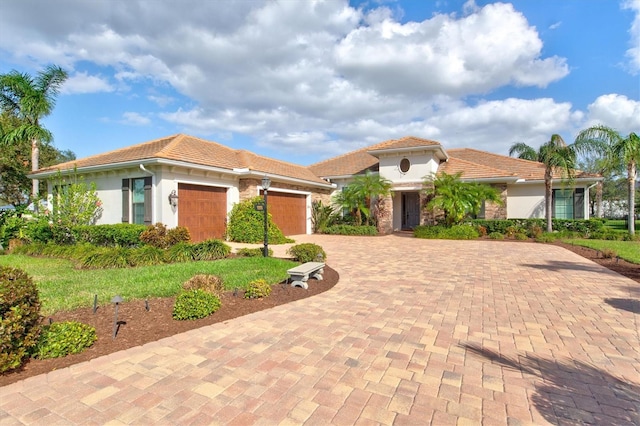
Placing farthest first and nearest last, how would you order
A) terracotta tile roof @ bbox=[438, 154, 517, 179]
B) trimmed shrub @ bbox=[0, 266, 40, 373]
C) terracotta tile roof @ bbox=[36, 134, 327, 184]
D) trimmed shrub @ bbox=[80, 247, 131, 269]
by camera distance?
terracotta tile roof @ bbox=[438, 154, 517, 179], terracotta tile roof @ bbox=[36, 134, 327, 184], trimmed shrub @ bbox=[80, 247, 131, 269], trimmed shrub @ bbox=[0, 266, 40, 373]

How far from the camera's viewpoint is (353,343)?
12.6ft

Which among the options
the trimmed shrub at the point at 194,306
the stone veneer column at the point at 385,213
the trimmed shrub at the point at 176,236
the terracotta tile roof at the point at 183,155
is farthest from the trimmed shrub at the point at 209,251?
the stone veneer column at the point at 385,213

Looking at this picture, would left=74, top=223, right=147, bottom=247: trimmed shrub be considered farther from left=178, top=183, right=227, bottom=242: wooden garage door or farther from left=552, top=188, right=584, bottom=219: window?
left=552, top=188, right=584, bottom=219: window

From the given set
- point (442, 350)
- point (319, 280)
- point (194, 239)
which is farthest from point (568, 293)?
point (194, 239)

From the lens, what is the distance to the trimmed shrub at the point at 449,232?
1670 cm

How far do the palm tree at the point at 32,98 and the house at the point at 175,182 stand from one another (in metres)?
1.54

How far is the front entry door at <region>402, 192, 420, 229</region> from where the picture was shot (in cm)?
2278

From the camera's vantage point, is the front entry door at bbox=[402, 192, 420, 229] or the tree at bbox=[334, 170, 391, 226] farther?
the front entry door at bbox=[402, 192, 420, 229]

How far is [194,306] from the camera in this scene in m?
4.62

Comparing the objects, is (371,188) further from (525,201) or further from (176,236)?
(176,236)

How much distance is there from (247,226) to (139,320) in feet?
32.6

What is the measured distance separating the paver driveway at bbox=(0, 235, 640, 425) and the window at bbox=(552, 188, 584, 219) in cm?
1636

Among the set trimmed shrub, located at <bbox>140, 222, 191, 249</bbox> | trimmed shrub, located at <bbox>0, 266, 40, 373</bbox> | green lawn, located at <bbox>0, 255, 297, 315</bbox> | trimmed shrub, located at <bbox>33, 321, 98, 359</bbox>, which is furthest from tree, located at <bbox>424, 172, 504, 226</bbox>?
trimmed shrub, located at <bbox>0, 266, 40, 373</bbox>

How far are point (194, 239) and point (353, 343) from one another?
11.0 m
